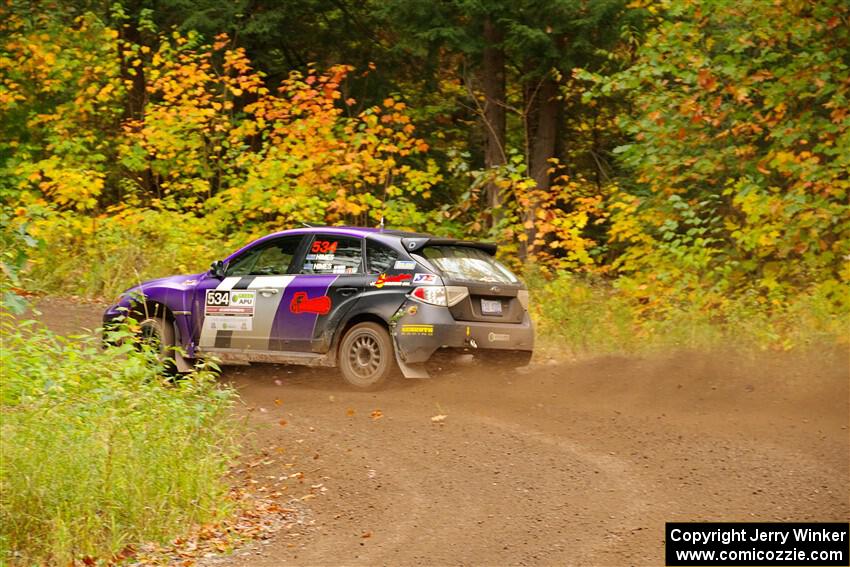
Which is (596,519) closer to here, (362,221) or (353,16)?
(362,221)

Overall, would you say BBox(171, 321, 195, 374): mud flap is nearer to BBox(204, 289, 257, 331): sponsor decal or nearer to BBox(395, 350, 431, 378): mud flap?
BBox(204, 289, 257, 331): sponsor decal

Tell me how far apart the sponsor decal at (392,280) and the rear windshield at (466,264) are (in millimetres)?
332

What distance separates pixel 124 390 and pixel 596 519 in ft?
11.9

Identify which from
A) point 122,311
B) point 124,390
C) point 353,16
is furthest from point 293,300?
point 353,16

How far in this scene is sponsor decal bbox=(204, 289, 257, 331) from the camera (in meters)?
12.1

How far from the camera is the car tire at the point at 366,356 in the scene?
36.4ft

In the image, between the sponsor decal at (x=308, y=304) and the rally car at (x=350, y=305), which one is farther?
the sponsor decal at (x=308, y=304)

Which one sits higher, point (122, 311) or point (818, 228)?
point (818, 228)

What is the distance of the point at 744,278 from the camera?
1684 centimetres

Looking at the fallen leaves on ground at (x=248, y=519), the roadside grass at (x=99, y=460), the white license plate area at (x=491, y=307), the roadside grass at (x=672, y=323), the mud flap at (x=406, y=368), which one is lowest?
the fallen leaves on ground at (x=248, y=519)

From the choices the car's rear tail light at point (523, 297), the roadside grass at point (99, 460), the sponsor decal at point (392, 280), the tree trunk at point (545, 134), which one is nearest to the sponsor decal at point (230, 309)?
the sponsor decal at point (392, 280)

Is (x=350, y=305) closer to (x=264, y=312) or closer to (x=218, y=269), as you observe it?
(x=264, y=312)

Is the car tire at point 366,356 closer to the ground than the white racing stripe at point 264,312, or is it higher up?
closer to the ground

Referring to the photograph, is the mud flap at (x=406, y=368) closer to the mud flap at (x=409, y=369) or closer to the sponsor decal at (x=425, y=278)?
the mud flap at (x=409, y=369)
